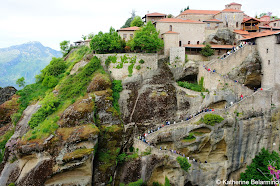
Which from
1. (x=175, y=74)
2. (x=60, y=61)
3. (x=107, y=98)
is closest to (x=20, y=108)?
(x=60, y=61)

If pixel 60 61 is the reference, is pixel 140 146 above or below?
below

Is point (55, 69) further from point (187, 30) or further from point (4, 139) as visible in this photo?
point (187, 30)

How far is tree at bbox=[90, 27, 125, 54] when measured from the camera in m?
35.5

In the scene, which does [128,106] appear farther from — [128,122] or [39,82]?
[39,82]

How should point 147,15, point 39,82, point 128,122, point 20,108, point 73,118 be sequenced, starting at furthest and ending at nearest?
point 147,15 → point 39,82 → point 20,108 → point 128,122 → point 73,118

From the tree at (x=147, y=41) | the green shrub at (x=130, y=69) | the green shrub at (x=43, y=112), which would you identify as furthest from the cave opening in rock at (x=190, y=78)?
the green shrub at (x=43, y=112)

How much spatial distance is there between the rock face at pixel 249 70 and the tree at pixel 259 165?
1009 cm

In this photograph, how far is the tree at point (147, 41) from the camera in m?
34.3

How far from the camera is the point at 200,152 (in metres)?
29.3

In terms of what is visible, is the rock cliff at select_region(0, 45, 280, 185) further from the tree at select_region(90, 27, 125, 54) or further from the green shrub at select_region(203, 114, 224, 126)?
the tree at select_region(90, 27, 125, 54)

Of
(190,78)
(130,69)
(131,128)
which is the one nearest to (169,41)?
(190,78)

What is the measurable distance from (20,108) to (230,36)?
3521 centimetres

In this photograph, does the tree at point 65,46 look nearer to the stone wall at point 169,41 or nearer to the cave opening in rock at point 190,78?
the stone wall at point 169,41

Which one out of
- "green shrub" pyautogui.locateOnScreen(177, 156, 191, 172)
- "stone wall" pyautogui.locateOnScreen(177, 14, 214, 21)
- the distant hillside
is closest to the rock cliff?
"green shrub" pyautogui.locateOnScreen(177, 156, 191, 172)
